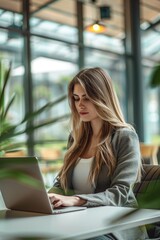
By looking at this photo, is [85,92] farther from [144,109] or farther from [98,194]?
[144,109]

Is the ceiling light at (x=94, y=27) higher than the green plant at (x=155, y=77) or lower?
higher

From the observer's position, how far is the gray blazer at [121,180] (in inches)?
80.5

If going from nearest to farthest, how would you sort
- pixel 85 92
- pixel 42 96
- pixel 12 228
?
pixel 12 228, pixel 85 92, pixel 42 96

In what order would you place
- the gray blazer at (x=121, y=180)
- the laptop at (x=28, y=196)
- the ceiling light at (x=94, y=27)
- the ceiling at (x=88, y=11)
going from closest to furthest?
the laptop at (x=28, y=196) → the gray blazer at (x=121, y=180) → the ceiling at (x=88, y=11) → the ceiling light at (x=94, y=27)

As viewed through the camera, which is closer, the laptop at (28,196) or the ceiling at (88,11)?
the laptop at (28,196)

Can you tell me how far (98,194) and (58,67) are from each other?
4.93 metres

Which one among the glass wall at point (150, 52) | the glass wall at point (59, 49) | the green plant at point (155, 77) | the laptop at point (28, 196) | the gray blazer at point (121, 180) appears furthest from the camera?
the glass wall at point (150, 52)

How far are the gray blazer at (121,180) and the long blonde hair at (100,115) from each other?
0.10 ft

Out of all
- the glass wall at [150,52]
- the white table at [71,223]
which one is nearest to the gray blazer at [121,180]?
the white table at [71,223]

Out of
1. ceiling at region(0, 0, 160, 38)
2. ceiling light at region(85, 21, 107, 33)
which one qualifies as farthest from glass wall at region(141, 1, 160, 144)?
ceiling light at region(85, 21, 107, 33)

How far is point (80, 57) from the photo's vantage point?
7.18 m

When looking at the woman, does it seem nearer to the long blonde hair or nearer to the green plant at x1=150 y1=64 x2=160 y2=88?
the long blonde hair

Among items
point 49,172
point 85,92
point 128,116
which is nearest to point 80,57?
point 128,116

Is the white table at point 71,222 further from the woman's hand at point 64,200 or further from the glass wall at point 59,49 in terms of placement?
the glass wall at point 59,49
